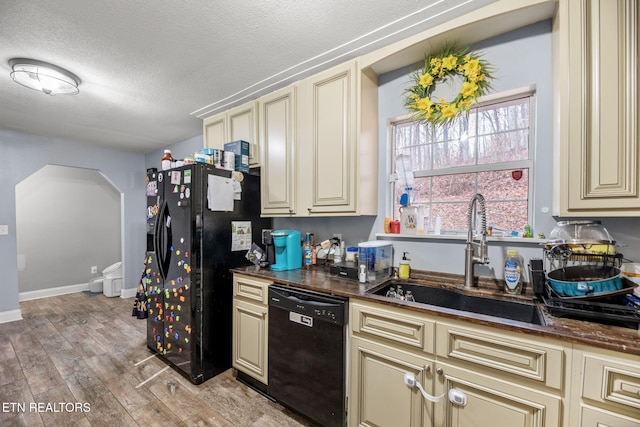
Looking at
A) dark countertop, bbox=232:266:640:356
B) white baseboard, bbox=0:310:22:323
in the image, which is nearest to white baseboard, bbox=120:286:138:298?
white baseboard, bbox=0:310:22:323

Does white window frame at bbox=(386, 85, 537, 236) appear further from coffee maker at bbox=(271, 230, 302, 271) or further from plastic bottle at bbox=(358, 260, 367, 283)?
coffee maker at bbox=(271, 230, 302, 271)

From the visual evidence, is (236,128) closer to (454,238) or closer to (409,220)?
(409,220)

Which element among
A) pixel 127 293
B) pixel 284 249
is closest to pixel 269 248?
pixel 284 249

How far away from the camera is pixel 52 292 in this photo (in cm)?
464

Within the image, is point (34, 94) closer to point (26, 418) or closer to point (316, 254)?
point (26, 418)

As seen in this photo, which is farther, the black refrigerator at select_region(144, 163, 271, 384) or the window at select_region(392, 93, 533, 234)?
the black refrigerator at select_region(144, 163, 271, 384)

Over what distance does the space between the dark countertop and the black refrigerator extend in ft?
0.85

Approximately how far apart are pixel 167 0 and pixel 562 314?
2.47 metres

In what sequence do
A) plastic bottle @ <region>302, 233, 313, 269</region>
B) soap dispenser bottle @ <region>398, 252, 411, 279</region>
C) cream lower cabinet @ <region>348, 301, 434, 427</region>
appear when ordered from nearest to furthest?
cream lower cabinet @ <region>348, 301, 434, 427</region> < soap dispenser bottle @ <region>398, 252, 411, 279</region> < plastic bottle @ <region>302, 233, 313, 269</region>

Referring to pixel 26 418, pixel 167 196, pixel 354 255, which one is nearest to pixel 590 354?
pixel 354 255

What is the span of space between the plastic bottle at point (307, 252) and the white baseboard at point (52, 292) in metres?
4.97

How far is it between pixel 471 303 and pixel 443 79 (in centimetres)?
147

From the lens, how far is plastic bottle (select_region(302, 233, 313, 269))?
2.35m

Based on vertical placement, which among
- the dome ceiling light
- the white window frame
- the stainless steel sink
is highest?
the dome ceiling light
